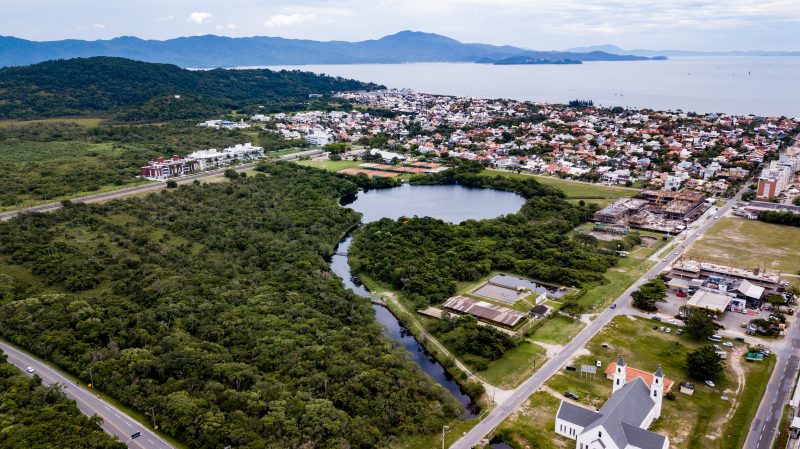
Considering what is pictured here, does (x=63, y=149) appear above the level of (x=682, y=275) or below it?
above

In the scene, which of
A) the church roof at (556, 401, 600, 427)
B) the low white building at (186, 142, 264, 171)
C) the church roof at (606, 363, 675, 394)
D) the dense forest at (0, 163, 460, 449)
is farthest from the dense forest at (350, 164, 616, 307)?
the low white building at (186, 142, 264, 171)

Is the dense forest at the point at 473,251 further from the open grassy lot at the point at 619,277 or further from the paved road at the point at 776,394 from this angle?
the paved road at the point at 776,394

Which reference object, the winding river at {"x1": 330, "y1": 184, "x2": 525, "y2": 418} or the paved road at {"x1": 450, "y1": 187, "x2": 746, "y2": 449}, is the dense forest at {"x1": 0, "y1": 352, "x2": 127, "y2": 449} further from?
the winding river at {"x1": 330, "y1": 184, "x2": 525, "y2": 418}

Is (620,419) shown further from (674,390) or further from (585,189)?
(585,189)

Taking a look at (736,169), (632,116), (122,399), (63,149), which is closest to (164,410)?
(122,399)

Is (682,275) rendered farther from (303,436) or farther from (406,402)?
(303,436)
